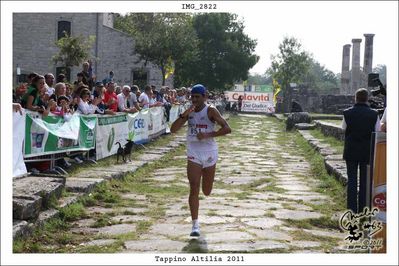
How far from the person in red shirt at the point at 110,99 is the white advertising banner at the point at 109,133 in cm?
31

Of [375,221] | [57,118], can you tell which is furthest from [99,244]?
[57,118]

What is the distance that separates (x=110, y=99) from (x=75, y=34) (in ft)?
76.6

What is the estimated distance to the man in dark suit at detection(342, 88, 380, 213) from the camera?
6.63m

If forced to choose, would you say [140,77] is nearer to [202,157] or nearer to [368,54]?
[368,54]

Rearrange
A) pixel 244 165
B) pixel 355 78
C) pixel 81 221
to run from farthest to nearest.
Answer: pixel 355 78 → pixel 244 165 → pixel 81 221

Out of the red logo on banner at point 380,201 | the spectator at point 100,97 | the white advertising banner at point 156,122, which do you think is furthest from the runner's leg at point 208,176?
the white advertising banner at point 156,122

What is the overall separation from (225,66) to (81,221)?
42.4 m

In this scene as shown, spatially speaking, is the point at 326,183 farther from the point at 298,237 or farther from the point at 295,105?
the point at 295,105

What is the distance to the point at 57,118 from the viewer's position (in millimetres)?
8977

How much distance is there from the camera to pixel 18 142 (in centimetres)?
734

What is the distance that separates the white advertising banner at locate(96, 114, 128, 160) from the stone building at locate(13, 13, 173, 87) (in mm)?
22116

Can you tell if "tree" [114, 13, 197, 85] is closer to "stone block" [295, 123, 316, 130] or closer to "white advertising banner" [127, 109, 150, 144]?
"stone block" [295, 123, 316, 130]

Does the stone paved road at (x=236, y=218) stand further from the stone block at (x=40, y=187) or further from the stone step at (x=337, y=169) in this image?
the stone block at (x=40, y=187)

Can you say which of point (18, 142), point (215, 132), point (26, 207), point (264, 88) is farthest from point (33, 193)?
point (264, 88)
